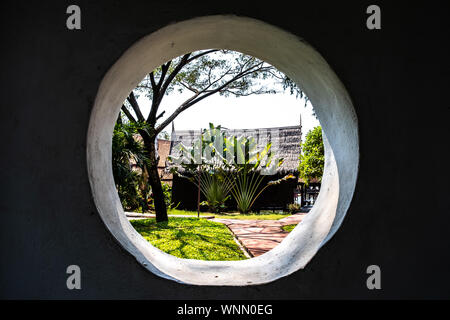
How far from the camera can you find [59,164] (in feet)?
5.41

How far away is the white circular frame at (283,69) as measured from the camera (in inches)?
68.4

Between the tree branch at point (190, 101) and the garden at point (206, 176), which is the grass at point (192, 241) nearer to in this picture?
the garden at point (206, 176)

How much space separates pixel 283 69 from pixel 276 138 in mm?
13132

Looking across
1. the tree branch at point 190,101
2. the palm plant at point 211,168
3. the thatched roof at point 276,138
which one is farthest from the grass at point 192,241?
the thatched roof at point 276,138

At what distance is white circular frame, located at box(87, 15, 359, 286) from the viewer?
174 cm

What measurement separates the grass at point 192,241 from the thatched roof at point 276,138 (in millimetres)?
8535

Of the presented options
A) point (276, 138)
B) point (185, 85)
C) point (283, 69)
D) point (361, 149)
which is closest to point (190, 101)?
point (185, 85)

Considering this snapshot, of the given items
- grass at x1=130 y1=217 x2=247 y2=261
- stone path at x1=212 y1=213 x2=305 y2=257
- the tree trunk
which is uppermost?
the tree trunk

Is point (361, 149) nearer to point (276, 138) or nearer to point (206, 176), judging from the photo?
point (206, 176)

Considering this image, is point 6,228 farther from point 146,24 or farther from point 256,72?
point 256,72

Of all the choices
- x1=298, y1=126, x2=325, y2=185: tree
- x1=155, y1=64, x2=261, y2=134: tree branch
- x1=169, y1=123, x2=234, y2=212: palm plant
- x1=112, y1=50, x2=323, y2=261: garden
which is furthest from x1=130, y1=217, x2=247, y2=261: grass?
x1=169, y1=123, x2=234, y2=212: palm plant

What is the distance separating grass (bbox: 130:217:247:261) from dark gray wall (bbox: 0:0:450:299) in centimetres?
245

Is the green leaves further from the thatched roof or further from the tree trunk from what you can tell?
the tree trunk

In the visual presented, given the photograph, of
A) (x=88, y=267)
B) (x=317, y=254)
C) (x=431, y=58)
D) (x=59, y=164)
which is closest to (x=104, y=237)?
(x=88, y=267)
